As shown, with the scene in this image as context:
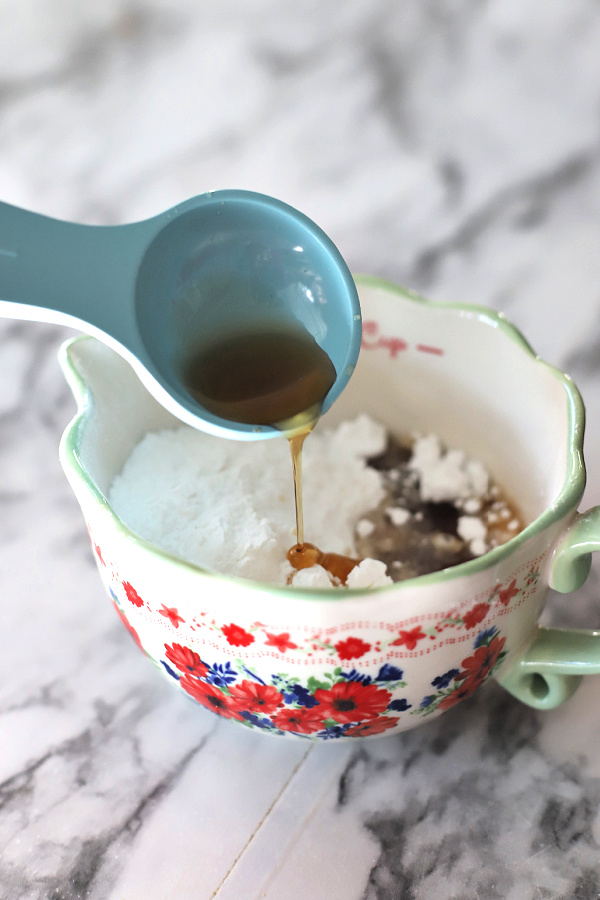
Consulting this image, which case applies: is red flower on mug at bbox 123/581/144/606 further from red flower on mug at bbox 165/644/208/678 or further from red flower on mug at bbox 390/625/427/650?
red flower on mug at bbox 390/625/427/650

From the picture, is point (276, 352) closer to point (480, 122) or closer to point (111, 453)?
point (111, 453)

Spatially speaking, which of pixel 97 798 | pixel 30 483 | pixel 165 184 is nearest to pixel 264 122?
pixel 165 184

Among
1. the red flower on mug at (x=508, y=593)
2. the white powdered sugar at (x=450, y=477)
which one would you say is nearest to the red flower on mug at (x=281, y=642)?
the red flower on mug at (x=508, y=593)

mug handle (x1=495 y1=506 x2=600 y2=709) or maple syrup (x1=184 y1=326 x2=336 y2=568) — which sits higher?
maple syrup (x1=184 y1=326 x2=336 y2=568)

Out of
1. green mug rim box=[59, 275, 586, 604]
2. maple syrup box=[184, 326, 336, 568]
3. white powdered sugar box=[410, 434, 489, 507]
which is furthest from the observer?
white powdered sugar box=[410, 434, 489, 507]

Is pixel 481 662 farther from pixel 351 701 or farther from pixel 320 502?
pixel 320 502

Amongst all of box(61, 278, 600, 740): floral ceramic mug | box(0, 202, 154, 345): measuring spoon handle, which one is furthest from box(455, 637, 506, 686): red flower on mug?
box(0, 202, 154, 345): measuring spoon handle

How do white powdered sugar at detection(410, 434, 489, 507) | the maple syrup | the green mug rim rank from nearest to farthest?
the green mug rim
the maple syrup
white powdered sugar at detection(410, 434, 489, 507)
